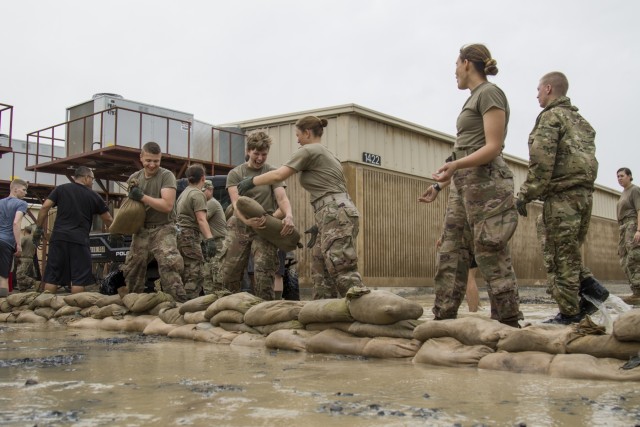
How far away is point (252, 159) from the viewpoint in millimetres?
5672

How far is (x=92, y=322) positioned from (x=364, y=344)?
3.45m

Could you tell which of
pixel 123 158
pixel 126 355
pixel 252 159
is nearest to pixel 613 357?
pixel 126 355

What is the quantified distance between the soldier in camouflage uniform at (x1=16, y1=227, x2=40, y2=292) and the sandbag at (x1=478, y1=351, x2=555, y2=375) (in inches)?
524

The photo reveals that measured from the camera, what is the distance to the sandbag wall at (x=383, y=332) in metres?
2.91

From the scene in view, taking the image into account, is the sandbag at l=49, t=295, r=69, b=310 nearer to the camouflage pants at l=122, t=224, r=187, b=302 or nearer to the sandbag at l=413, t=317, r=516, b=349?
the camouflage pants at l=122, t=224, r=187, b=302

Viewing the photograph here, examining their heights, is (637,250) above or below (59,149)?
below

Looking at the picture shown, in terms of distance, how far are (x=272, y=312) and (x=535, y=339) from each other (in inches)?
79.1

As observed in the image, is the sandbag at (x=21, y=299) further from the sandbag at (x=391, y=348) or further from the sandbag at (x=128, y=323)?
the sandbag at (x=391, y=348)

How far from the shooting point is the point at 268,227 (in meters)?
5.27

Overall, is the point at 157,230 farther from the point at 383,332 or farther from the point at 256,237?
the point at 383,332

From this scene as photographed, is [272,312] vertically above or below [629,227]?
below

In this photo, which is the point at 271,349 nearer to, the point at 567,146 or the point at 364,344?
the point at 364,344

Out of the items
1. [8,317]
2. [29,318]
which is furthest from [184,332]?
[8,317]

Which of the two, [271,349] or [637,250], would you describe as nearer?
[271,349]
